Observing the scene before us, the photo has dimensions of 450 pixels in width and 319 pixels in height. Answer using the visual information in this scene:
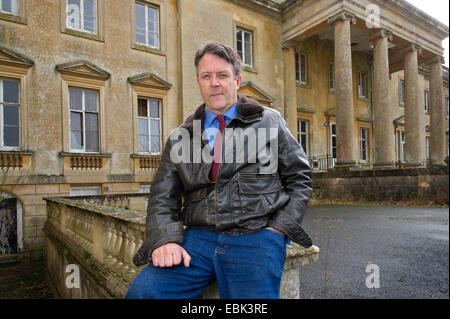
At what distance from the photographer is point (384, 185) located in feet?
39.5

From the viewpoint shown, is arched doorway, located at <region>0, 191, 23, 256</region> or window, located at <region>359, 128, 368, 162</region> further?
window, located at <region>359, 128, 368, 162</region>

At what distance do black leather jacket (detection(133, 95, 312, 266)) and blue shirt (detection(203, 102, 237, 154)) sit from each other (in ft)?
0.17

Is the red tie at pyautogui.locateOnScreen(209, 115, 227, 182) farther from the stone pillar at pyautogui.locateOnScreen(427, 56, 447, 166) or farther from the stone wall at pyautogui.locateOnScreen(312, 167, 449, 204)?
the stone pillar at pyautogui.locateOnScreen(427, 56, 447, 166)

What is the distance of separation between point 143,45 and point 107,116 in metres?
3.38

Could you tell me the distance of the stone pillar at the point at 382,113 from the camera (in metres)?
15.2

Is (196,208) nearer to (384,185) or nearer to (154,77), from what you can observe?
(154,77)

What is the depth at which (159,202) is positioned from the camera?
167 centimetres

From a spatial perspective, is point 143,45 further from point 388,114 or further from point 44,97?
point 388,114

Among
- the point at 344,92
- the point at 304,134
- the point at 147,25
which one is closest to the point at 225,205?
the point at 147,25

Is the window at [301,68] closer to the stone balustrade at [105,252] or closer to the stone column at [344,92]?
the stone column at [344,92]

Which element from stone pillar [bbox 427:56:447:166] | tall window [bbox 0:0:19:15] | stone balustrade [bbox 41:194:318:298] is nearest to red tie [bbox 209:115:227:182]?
stone balustrade [bbox 41:194:318:298]

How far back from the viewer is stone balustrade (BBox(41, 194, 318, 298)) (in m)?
2.17

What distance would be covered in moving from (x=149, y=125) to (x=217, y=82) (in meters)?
11.1
